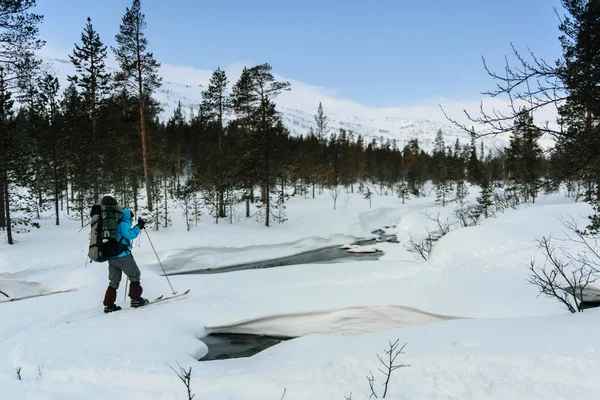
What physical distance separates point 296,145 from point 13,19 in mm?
45767

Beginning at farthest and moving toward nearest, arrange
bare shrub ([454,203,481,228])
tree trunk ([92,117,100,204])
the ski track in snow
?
tree trunk ([92,117,100,204]) → bare shrub ([454,203,481,228]) → the ski track in snow

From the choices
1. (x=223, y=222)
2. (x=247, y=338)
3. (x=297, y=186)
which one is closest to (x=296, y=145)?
(x=297, y=186)

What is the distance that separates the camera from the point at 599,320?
4109mm

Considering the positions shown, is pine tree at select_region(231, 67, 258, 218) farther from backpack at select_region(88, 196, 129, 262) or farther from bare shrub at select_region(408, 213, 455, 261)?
backpack at select_region(88, 196, 129, 262)

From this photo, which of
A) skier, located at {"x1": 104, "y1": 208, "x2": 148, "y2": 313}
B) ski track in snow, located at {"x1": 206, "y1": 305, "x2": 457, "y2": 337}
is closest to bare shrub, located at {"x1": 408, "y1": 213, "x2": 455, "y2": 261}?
ski track in snow, located at {"x1": 206, "y1": 305, "x2": 457, "y2": 337}

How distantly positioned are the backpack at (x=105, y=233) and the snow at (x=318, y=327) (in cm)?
117

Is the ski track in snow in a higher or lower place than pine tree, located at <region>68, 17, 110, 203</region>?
lower

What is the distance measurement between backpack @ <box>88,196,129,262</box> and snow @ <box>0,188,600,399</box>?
1168 millimetres

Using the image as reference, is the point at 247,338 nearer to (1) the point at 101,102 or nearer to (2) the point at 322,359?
(2) the point at 322,359

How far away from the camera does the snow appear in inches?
125

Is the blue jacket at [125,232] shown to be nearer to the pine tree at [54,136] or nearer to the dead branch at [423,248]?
the dead branch at [423,248]

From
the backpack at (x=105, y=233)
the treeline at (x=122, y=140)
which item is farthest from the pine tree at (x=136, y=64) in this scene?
the backpack at (x=105, y=233)

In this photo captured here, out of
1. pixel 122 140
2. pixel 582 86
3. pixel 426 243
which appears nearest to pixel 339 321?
pixel 582 86

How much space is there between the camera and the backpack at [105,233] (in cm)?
623
